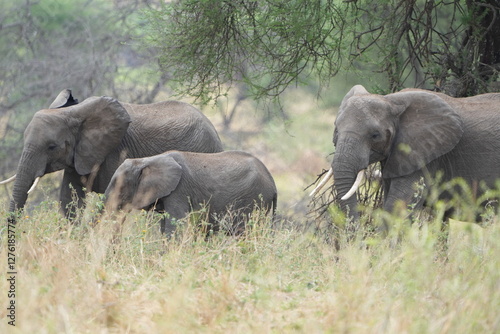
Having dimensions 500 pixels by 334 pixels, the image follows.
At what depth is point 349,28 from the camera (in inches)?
400

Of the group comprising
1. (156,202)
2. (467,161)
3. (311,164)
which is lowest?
(311,164)

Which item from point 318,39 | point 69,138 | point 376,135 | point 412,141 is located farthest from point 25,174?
point 412,141

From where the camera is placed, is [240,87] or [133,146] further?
[240,87]

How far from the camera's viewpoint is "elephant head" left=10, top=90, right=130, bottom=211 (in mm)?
8805

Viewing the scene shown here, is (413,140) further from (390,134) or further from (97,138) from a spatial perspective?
(97,138)

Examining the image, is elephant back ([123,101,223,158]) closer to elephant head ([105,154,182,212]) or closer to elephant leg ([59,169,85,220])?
elephant leg ([59,169,85,220])

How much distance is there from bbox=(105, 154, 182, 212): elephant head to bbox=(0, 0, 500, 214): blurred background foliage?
1328 mm

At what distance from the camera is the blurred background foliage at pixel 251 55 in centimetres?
984

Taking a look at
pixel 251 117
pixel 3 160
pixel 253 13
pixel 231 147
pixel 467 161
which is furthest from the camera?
pixel 251 117

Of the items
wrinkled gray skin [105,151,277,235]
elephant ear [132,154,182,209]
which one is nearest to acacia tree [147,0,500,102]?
wrinkled gray skin [105,151,277,235]

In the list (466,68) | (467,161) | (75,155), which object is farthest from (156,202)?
(466,68)

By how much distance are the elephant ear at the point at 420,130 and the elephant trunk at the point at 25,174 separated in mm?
3343

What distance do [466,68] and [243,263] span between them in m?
4.37

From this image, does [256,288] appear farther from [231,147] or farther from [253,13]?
[231,147]
